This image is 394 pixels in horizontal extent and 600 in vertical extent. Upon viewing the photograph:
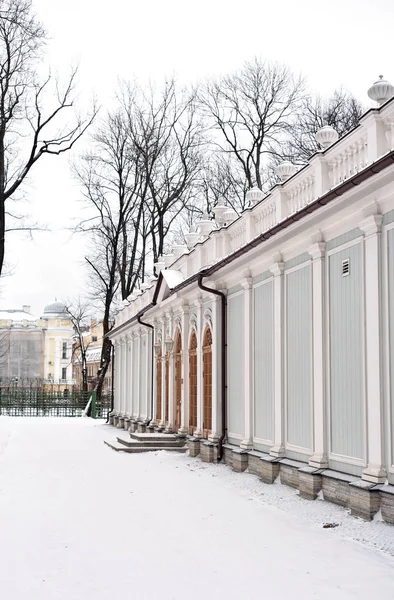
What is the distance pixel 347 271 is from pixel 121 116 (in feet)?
90.9

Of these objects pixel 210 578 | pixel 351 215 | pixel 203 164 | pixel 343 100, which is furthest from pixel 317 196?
pixel 203 164

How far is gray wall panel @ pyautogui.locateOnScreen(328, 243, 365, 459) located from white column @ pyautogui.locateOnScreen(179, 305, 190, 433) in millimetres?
8692

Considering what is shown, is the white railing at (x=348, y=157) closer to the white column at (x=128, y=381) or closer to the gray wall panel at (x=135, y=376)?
the gray wall panel at (x=135, y=376)

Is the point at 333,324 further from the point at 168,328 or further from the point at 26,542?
the point at 168,328

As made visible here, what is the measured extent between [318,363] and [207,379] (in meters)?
6.49

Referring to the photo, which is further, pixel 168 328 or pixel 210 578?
→ pixel 168 328

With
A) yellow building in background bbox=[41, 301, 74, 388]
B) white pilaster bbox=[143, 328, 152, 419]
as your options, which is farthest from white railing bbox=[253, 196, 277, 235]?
yellow building in background bbox=[41, 301, 74, 388]

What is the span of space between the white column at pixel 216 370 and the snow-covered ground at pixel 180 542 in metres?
2.06

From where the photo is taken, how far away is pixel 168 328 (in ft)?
70.5

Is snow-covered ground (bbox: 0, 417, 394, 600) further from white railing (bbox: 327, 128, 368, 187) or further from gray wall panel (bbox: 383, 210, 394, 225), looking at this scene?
white railing (bbox: 327, 128, 368, 187)

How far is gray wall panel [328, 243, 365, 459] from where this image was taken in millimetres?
9695

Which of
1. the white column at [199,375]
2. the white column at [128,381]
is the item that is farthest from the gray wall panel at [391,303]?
the white column at [128,381]

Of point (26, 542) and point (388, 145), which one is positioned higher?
point (388, 145)

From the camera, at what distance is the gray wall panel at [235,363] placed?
14.9m
